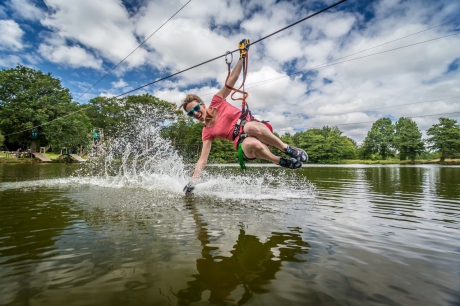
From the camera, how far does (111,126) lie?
2144 inches

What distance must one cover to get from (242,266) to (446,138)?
77613 millimetres

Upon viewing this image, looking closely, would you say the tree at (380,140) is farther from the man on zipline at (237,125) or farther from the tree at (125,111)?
the man on zipline at (237,125)

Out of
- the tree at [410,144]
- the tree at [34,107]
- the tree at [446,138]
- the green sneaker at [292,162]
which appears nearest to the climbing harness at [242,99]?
the green sneaker at [292,162]

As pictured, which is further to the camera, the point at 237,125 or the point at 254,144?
the point at 237,125

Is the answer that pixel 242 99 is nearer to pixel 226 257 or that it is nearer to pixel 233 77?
pixel 233 77

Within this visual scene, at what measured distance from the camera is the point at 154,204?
492cm

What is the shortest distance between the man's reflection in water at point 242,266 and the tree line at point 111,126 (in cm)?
418

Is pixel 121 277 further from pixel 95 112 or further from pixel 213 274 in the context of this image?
pixel 95 112

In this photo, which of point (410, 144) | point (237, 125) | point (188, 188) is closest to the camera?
point (237, 125)

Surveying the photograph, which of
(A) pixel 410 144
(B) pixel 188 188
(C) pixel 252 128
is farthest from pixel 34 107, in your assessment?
(A) pixel 410 144

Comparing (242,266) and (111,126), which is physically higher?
(111,126)

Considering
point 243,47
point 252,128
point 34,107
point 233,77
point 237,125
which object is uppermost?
point 34,107

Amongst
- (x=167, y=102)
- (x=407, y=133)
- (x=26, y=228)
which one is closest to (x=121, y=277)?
(x=26, y=228)

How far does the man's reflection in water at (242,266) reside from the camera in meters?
1.68
